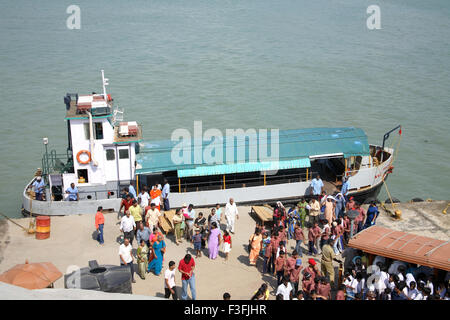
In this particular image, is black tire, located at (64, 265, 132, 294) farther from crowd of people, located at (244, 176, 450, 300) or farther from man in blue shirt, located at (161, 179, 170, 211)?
man in blue shirt, located at (161, 179, 170, 211)

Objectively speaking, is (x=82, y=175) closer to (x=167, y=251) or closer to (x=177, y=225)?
(x=177, y=225)

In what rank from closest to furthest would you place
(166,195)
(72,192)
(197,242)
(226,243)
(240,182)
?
(226,243) → (197,242) → (166,195) → (72,192) → (240,182)

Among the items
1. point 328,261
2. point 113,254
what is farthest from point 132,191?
point 328,261

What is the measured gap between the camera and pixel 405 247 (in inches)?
495

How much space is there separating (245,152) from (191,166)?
2163 mm

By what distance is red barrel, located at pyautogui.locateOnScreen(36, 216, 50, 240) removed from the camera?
54.1 ft

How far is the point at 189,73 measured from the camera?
43.6 m

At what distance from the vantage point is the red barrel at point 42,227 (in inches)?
650

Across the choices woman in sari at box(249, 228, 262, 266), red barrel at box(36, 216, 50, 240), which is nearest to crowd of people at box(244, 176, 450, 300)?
woman in sari at box(249, 228, 262, 266)

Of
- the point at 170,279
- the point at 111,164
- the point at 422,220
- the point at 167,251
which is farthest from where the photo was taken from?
the point at 422,220

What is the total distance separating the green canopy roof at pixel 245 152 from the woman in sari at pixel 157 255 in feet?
17.0
